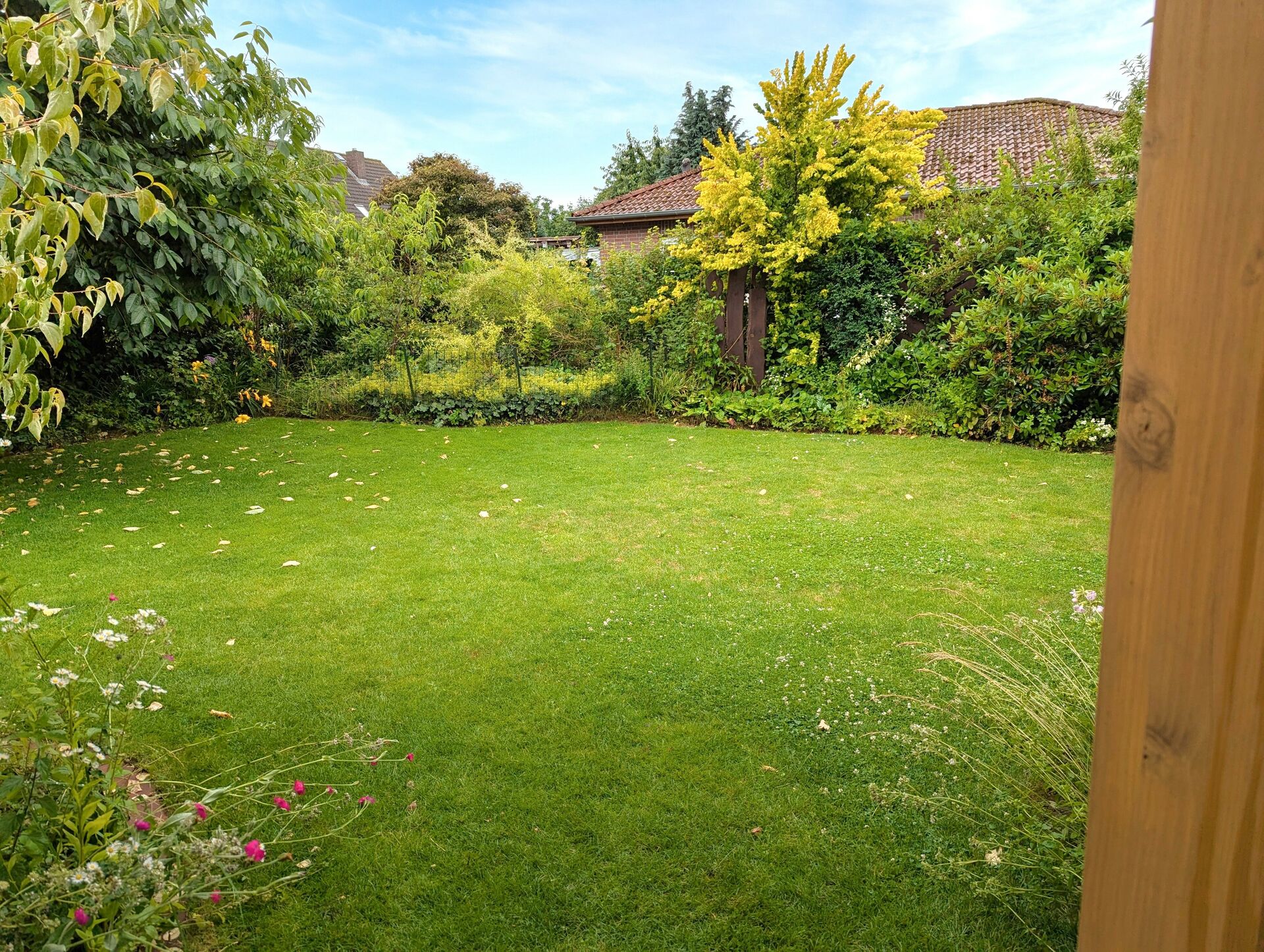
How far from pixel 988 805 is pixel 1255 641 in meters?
1.89

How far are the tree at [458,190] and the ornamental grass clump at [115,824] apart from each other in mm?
23985

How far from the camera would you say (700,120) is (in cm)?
3169

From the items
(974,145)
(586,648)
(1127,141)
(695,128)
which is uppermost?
(695,128)

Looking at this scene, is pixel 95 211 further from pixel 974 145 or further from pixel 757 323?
pixel 974 145

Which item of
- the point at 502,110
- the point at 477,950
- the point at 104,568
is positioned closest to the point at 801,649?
the point at 477,950

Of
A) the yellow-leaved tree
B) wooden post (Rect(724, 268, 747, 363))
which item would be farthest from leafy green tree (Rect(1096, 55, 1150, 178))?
wooden post (Rect(724, 268, 747, 363))

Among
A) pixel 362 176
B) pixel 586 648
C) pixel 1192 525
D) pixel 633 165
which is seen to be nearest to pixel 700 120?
pixel 633 165

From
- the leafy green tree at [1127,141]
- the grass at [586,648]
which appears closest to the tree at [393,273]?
the grass at [586,648]

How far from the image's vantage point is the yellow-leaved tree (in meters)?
8.55

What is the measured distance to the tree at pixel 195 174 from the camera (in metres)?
5.19

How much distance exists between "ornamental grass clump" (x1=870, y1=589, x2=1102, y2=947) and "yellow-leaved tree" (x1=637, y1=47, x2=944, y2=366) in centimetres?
696

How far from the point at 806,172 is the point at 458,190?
19.8 metres

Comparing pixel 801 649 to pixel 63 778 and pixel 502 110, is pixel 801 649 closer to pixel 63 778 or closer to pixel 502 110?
pixel 63 778

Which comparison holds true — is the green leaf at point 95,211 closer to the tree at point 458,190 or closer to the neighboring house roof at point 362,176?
the tree at point 458,190
